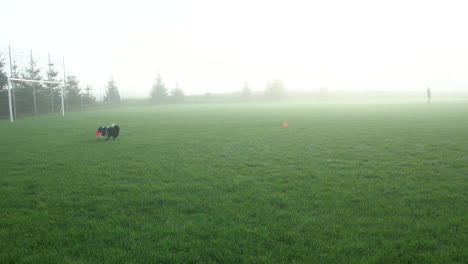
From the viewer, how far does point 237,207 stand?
4.37m

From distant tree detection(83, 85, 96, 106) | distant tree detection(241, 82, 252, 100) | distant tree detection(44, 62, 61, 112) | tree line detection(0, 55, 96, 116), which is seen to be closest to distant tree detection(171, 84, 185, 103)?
distant tree detection(241, 82, 252, 100)

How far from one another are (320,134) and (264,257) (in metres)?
9.42

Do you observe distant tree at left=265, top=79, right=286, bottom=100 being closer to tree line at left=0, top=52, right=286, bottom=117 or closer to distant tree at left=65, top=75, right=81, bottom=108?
tree line at left=0, top=52, right=286, bottom=117

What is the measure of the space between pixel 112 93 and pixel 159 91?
44.1 feet

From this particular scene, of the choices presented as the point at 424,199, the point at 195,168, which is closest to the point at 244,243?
the point at 424,199

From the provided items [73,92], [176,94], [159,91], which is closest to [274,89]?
[176,94]

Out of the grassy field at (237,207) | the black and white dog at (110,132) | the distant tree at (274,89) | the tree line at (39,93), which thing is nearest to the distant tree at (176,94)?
the tree line at (39,93)

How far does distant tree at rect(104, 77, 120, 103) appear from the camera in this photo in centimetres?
5147

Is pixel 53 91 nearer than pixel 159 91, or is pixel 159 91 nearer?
pixel 53 91

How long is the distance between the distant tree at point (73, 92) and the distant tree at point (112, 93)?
12.1 m

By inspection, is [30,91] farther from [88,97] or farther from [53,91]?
[88,97]

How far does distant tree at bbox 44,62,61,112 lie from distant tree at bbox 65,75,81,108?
2500 mm

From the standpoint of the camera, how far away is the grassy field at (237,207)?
→ 321 cm

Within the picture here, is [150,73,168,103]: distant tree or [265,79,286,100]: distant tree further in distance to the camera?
[265,79,286,100]: distant tree
